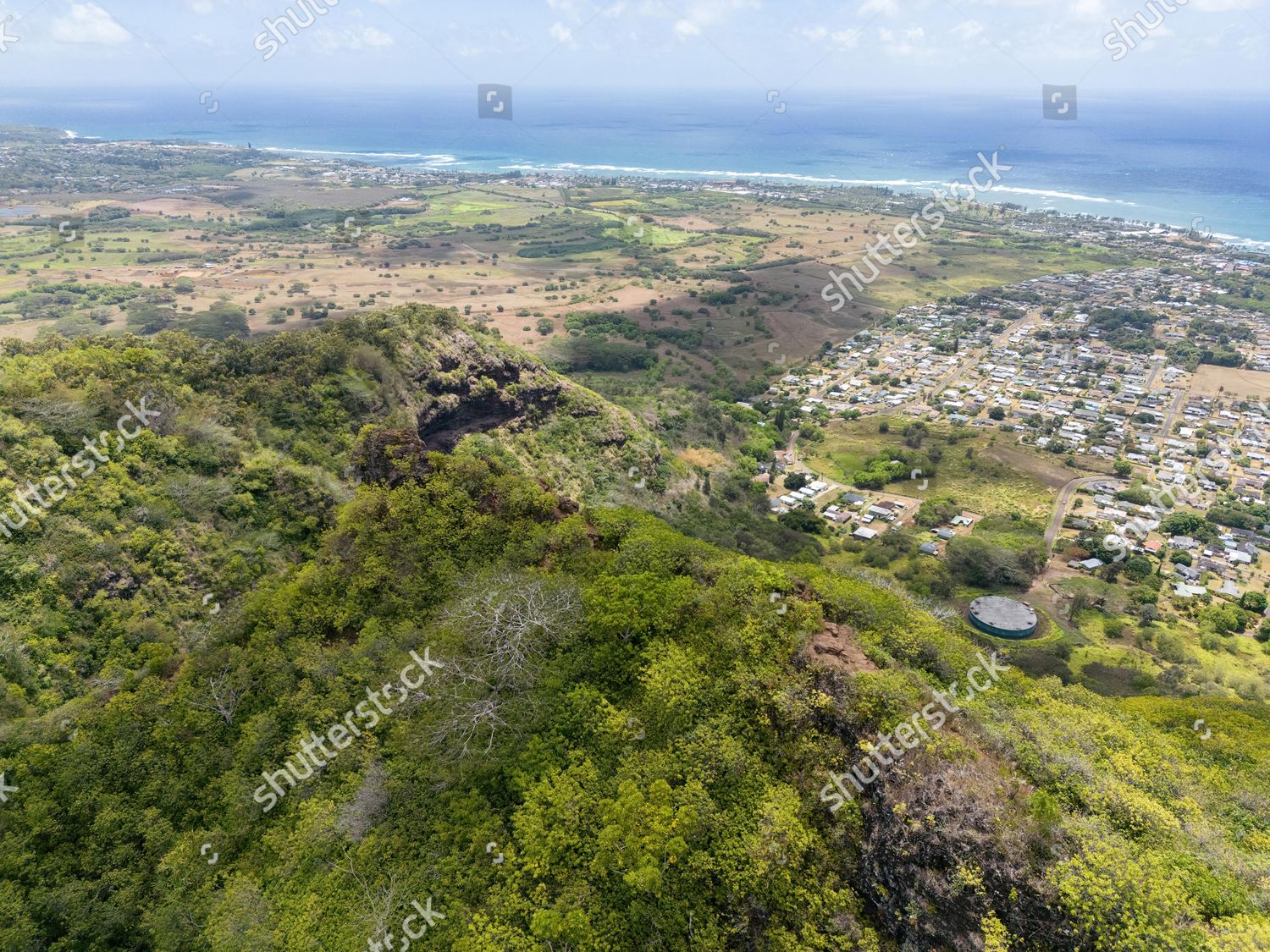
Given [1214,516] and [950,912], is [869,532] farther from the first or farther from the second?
[950,912]

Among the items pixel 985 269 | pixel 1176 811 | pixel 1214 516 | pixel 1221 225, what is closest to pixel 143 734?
pixel 1176 811

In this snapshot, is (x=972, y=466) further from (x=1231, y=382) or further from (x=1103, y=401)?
(x=1231, y=382)

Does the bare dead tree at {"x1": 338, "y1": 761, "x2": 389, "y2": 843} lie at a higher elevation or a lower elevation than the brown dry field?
higher

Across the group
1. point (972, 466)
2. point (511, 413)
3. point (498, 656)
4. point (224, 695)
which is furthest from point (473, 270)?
point (498, 656)

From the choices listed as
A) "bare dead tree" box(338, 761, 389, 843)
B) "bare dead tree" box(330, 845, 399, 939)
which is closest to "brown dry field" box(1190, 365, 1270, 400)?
"bare dead tree" box(338, 761, 389, 843)

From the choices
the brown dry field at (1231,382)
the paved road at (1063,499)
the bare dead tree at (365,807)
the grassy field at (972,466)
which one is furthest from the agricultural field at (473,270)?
the bare dead tree at (365,807)

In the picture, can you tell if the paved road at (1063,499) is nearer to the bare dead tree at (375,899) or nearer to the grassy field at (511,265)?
the grassy field at (511,265)

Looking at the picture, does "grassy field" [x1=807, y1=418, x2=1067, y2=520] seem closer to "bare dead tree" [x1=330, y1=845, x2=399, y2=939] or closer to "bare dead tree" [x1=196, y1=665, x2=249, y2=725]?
"bare dead tree" [x1=196, y1=665, x2=249, y2=725]

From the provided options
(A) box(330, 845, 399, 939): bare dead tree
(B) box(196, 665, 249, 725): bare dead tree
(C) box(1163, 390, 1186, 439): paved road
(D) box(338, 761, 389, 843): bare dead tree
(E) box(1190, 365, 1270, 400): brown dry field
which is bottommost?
(C) box(1163, 390, 1186, 439): paved road
